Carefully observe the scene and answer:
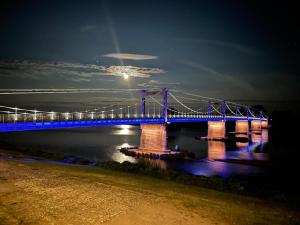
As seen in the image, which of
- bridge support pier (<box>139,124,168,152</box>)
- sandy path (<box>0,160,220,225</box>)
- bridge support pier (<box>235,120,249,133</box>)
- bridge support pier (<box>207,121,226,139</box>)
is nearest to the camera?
sandy path (<box>0,160,220,225</box>)

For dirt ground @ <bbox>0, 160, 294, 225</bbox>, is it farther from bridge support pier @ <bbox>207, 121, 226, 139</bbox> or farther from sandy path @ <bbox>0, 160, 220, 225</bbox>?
bridge support pier @ <bbox>207, 121, 226, 139</bbox>

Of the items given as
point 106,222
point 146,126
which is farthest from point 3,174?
point 146,126

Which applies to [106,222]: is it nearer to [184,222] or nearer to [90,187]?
[184,222]

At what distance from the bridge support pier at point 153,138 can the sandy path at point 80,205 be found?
1502 inches

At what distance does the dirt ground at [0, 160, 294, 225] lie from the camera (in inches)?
360

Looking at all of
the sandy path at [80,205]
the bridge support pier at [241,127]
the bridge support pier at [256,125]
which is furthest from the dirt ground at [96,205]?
the bridge support pier at [256,125]

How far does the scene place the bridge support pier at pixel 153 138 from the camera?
52.2 meters

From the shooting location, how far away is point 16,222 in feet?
27.4

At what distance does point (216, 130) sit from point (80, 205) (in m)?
80.2

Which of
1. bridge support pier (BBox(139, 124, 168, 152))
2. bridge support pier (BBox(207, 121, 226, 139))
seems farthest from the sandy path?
bridge support pier (BBox(207, 121, 226, 139))

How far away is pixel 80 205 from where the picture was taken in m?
10.4

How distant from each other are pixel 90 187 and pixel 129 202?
8.96 feet

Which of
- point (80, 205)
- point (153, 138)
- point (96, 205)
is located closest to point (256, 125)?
point (153, 138)

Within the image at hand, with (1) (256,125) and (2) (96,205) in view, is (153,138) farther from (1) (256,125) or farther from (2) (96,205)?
(1) (256,125)
